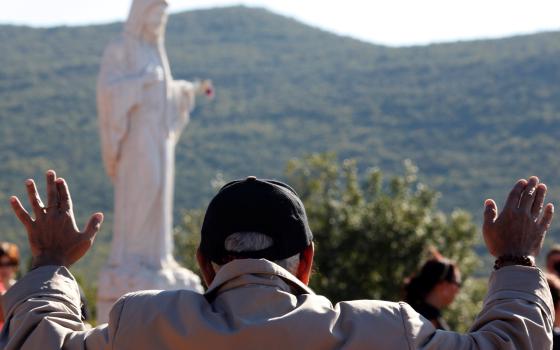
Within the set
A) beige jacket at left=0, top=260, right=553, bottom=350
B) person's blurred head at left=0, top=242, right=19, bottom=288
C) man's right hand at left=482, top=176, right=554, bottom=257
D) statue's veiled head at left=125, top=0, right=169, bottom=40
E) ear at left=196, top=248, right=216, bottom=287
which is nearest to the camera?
beige jacket at left=0, top=260, right=553, bottom=350

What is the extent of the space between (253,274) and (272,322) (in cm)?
14

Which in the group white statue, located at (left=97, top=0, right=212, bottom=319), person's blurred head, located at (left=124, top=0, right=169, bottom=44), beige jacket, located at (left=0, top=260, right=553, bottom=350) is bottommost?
white statue, located at (left=97, top=0, right=212, bottom=319)

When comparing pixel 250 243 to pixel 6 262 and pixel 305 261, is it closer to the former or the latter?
pixel 305 261

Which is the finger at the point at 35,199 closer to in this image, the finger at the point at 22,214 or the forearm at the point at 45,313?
the finger at the point at 22,214

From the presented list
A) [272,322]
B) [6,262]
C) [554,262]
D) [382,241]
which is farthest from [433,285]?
[382,241]

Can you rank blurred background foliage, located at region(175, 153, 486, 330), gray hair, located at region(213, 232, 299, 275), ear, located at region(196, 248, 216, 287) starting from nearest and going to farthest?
gray hair, located at region(213, 232, 299, 275)
ear, located at region(196, 248, 216, 287)
blurred background foliage, located at region(175, 153, 486, 330)

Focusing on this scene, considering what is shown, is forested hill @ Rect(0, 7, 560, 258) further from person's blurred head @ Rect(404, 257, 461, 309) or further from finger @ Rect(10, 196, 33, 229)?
finger @ Rect(10, 196, 33, 229)

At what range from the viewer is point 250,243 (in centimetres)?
313

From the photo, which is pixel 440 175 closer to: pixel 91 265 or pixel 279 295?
pixel 91 265

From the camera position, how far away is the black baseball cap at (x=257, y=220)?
3135 mm

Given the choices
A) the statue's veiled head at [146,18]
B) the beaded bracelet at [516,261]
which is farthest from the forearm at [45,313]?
the statue's veiled head at [146,18]

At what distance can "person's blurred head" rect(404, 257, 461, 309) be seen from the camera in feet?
20.7

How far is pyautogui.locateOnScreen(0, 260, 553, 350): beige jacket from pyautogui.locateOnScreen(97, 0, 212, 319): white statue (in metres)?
8.64

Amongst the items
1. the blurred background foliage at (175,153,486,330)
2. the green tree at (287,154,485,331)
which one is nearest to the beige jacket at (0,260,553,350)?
the blurred background foliage at (175,153,486,330)
